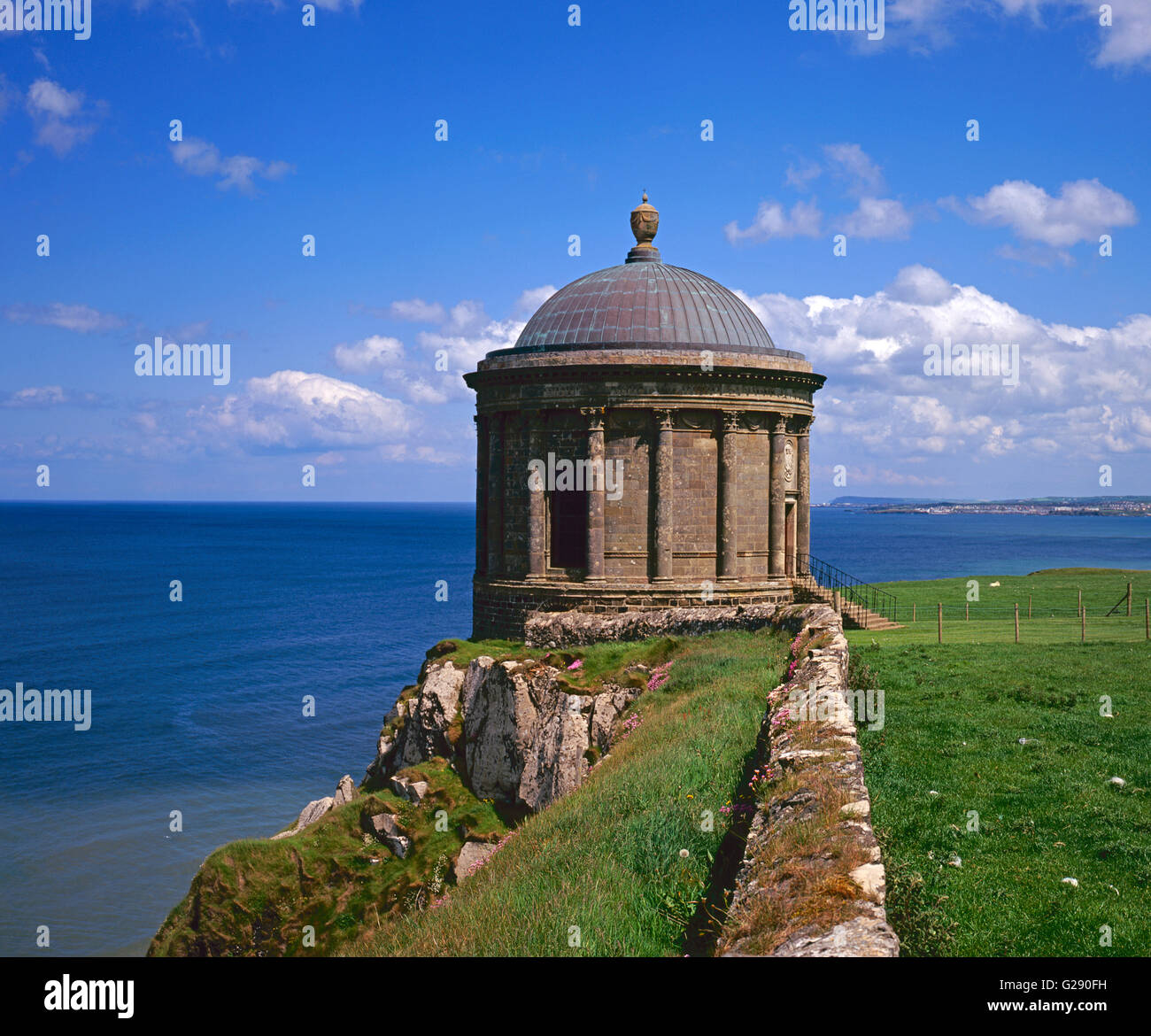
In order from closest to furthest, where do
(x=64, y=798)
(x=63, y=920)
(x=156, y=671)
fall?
(x=63, y=920) < (x=64, y=798) < (x=156, y=671)

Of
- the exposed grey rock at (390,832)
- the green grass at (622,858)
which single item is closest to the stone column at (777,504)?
the green grass at (622,858)

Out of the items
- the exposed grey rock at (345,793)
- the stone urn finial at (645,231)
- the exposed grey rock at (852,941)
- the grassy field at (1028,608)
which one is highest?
the stone urn finial at (645,231)

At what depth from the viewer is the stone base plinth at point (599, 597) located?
29750 mm

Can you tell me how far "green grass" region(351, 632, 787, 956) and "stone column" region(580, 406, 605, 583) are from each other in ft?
38.4

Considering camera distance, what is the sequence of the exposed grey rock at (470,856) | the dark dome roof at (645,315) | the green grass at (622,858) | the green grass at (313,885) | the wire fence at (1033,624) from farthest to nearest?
the dark dome roof at (645,315) < the wire fence at (1033,624) < the green grass at (313,885) < the exposed grey rock at (470,856) < the green grass at (622,858)

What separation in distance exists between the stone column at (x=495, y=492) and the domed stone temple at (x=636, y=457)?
0.06 m

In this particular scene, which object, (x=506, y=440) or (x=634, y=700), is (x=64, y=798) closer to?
(x=506, y=440)

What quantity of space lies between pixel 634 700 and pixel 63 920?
21399 millimetres

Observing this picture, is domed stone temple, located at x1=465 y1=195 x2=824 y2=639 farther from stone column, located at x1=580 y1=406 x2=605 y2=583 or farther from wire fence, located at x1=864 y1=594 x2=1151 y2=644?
wire fence, located at x1=864 y1=594 x2=1151 y2=644

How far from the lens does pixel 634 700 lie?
21.5 meters

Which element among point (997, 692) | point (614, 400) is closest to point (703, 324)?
point (614, 400)

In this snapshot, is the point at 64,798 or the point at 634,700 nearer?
the point at 634,700

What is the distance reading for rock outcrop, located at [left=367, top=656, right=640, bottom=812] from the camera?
22.2 metres

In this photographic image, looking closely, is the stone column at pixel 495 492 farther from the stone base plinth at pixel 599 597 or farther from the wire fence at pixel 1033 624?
the wire fence at pixel 1033 624
